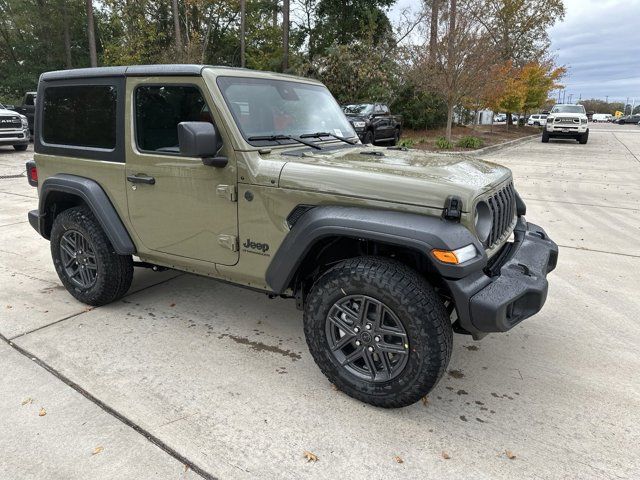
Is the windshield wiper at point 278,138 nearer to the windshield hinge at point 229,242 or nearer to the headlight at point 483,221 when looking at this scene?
the windshield hinge at point 229,242

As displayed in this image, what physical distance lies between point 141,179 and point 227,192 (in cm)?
80

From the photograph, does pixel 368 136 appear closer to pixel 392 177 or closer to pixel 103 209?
pixel 103 209

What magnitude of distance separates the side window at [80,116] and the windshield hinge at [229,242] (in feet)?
3.94

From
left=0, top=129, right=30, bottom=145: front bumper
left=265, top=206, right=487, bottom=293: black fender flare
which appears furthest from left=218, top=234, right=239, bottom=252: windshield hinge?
left=0, top=129, right=30, bottom=145: front bumper

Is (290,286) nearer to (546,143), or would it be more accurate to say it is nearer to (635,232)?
→ (635,232)

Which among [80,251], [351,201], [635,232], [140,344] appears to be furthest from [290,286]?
[635,232]

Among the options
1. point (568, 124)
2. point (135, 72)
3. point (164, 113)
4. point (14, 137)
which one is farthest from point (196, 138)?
point (568, 124)

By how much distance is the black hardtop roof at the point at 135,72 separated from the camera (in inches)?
123

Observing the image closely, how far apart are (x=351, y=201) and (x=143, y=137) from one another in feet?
5.62

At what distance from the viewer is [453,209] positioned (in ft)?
7.68

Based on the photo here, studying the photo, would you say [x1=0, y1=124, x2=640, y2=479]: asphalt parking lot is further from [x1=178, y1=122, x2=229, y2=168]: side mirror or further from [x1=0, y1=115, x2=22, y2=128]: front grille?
[x1=0, y1=115, x2=22, y2=128]: front grille

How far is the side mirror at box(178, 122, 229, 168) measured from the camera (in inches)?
107

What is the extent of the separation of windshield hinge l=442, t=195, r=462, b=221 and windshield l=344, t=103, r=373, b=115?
15401 mm

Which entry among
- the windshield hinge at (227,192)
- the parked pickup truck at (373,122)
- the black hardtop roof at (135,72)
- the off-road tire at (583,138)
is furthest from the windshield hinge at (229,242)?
the off-road tire at (583,138)
